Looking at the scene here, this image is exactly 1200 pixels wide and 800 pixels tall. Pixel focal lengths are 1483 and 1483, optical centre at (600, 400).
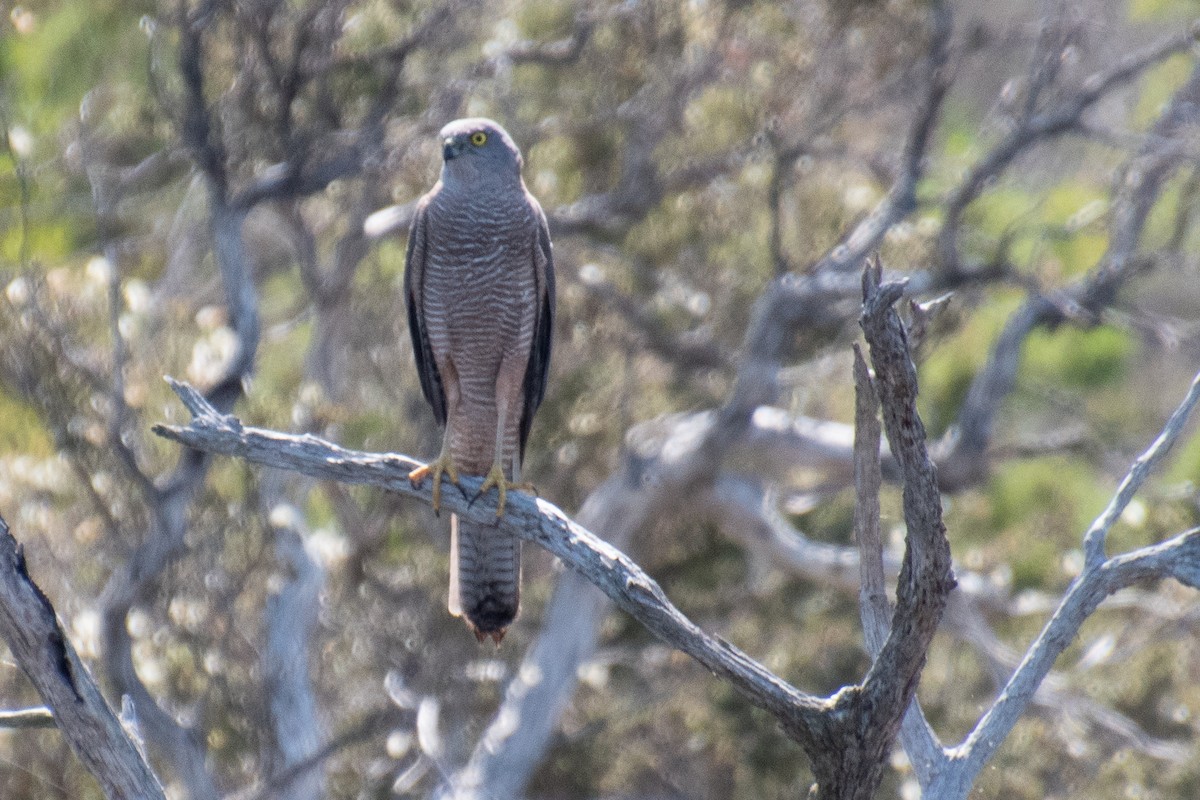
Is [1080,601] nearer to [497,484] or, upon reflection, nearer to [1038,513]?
[497,484]

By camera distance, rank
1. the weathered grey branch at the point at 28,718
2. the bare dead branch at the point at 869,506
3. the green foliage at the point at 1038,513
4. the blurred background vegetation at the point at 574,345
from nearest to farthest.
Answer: the bare dead branch at the point at 869,506
the weathered grey branch at the point at 28,718
the blurred background vegetation at the point at 574,345
the green foliage at the point at 1038,513

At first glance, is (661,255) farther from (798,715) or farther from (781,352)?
(798,715)

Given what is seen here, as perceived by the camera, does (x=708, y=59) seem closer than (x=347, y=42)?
No

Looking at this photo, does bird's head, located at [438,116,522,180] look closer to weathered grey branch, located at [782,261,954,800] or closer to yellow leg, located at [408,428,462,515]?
yellow leg, located at [408,428,462,515]

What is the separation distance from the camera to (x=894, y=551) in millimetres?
8703

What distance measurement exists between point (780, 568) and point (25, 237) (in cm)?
461

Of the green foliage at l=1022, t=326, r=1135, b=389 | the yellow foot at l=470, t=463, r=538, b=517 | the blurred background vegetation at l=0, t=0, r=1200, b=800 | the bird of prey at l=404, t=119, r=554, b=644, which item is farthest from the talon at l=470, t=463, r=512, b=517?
the green foliage at l=1022, t=326, r=1135, b=389

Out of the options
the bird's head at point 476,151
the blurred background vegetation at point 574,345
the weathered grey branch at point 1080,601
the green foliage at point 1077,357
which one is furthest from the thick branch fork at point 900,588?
the green foliage at point 1077,357

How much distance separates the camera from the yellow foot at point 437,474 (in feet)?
15.5

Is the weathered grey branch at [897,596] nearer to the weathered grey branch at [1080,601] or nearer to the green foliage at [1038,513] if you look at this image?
the weathered grey branch at [1080,601]

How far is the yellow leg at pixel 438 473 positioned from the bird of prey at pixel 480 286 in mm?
331

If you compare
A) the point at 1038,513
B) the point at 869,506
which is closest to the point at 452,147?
the point at 869,506

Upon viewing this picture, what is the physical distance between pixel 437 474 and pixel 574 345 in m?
4.95

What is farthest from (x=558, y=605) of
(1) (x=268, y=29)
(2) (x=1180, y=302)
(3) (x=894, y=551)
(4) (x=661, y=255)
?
(2) (x=1180, y=302)
